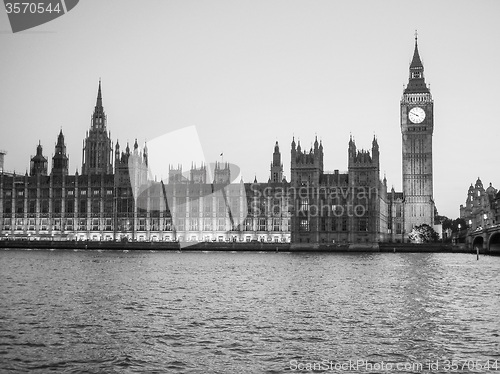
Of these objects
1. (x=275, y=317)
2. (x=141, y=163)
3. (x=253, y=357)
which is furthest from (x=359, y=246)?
(x=253, y=357)

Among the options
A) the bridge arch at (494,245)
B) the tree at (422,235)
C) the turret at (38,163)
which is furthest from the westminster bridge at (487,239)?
the turret at (38,163)

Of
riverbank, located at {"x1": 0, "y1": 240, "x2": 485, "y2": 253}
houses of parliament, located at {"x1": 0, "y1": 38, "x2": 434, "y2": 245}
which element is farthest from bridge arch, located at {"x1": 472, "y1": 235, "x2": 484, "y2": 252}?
houses of parliament, located at {"x1": 0, "y1": 38, "x2": 434, "y2": 245}

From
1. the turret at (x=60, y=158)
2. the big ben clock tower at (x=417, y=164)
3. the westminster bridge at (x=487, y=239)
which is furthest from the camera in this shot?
the turret at (x=60, y=158)

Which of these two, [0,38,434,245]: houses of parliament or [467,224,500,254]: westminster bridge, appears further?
[0,38,434,245]: houses of parliament

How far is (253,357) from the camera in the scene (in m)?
24.8

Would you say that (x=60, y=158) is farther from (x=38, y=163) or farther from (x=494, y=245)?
(x=494, y=245)

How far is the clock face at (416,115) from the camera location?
188 metres

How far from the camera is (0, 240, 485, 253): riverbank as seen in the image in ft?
468

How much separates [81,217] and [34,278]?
112 m

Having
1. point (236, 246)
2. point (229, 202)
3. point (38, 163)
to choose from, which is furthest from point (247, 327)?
point (38, 163)

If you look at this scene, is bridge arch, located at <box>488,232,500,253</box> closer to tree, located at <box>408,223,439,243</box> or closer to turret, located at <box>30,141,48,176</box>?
tree, located at <box>408,223,439,243</box>

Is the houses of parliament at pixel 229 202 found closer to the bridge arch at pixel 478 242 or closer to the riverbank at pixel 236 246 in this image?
the riverbank at pixel 236 246

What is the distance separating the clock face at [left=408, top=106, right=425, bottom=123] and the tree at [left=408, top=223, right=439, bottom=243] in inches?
1336

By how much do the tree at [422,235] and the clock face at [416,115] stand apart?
33947 mm
